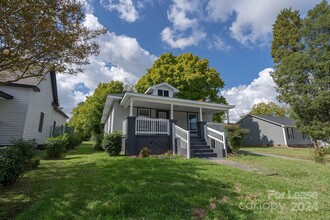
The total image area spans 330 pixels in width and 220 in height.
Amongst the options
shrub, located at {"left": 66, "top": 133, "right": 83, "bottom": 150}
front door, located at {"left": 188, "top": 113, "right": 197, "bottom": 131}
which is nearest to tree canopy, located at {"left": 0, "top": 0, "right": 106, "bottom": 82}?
shrub, located at {"left": 66, "top": 133, "right": 83, "bottom": 150}

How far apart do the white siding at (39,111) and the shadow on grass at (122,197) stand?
7.69 meters

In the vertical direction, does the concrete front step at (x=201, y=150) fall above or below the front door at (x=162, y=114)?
below

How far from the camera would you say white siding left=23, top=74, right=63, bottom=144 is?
443 inches

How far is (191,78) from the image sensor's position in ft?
71.3

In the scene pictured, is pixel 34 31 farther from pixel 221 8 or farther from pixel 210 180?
pixel 221 8

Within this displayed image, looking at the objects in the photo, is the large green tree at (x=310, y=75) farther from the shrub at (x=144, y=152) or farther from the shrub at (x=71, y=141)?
the shrub at (x=71, y=141)

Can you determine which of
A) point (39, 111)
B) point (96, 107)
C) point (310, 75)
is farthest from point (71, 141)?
point (310, 75)

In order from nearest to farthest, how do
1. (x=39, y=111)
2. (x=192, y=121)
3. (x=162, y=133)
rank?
(x=162, y=133) → (x=39, y=111) → (x=192, y=121)

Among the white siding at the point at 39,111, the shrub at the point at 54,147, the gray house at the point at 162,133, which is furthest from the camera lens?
the white siding at the point at 39,111

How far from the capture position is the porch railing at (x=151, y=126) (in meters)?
10.5

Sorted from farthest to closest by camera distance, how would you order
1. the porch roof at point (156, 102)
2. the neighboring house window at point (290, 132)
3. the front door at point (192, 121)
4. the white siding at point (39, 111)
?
the neighboring house window at point (290, 132)
the front door at point (192, 121)
the white siding at point (39, 111)
the porch roof at point (156, 102)

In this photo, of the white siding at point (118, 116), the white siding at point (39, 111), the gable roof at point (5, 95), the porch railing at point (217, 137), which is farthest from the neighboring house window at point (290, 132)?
the gable roof at point (5, 95)

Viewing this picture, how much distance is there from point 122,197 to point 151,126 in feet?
23.8

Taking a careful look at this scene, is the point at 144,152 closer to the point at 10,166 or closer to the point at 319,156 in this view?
the point at 10,166
